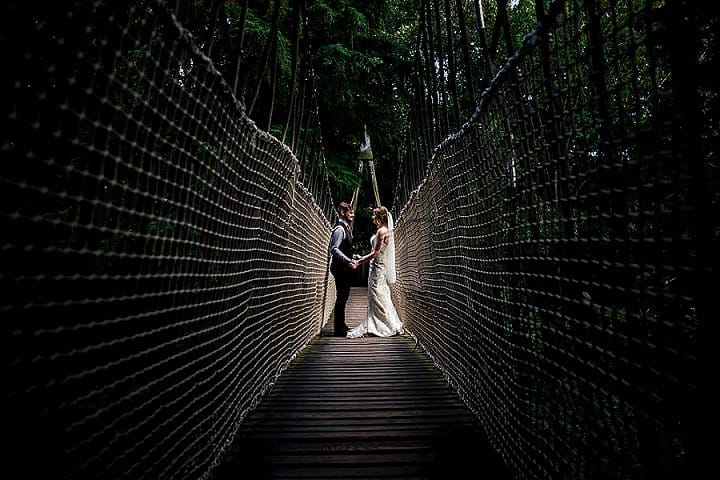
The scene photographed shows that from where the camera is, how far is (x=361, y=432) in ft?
5.67

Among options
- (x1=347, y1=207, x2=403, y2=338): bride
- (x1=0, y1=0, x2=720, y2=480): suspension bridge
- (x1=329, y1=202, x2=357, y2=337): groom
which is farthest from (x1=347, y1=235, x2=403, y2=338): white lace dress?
(x1=0, y1=0, x2=720, y2=480): suspension bridge

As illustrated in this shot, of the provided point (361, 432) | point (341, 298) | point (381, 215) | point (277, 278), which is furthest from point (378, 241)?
point (361, 432)

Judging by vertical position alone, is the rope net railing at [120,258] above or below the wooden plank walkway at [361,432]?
above

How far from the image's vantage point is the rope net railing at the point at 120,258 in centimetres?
69

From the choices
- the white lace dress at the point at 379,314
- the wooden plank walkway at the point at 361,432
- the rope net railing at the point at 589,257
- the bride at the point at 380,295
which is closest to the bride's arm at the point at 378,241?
the bride at the point at 380,295

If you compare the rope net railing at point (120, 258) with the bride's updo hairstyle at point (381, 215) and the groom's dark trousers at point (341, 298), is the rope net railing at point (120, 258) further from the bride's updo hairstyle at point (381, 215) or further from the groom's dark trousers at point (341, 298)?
the bride's updo hairstyle at point (381, 215)

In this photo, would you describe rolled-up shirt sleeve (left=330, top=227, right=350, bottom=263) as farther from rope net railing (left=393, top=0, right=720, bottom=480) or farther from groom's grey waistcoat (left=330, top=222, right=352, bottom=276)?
rope net railing (left=393, top=0, right=720, bottom=480)

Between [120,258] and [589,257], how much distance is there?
105 cm

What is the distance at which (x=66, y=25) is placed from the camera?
2.53 ft

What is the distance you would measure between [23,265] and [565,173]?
1.11 meters

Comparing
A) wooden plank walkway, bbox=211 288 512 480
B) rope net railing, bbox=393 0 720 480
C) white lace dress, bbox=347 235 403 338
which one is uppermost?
rope net railing, bbox=393 0 720 480

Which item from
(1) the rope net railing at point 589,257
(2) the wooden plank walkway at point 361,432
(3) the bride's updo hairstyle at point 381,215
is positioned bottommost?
(2) the wooden plank walkway at point 361,432

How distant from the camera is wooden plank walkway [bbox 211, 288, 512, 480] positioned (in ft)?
4.69

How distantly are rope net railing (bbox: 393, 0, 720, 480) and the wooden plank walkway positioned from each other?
0.42 feet
